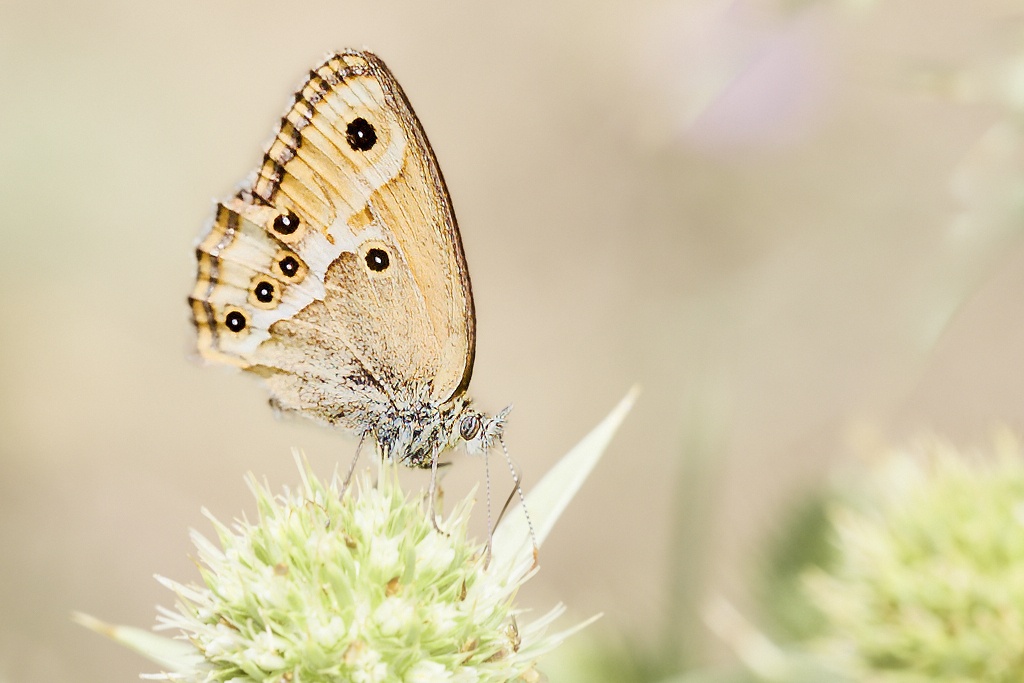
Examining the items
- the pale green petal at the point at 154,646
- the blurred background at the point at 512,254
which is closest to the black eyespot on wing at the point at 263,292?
the pale green petal at the point at 154,646

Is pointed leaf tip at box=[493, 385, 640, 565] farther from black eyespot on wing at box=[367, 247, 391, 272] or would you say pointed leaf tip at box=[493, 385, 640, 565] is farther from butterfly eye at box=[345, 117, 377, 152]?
butterfly eye at box=[345, 117, 377, 152]

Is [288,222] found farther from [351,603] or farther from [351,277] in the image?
[351,603]

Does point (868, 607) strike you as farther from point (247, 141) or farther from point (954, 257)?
point (247, 141)

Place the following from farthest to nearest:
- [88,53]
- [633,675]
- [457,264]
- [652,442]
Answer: [88,53] < [652,442] < [633,675] < [457,264]

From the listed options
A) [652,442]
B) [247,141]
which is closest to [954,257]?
[652,442]

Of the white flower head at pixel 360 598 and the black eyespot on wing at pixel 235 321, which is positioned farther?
the black eyespot on wing at pixel 235 321

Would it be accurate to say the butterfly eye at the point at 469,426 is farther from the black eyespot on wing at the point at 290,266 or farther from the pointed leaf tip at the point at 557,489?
the black eyespot on wing at the point at 290,266
